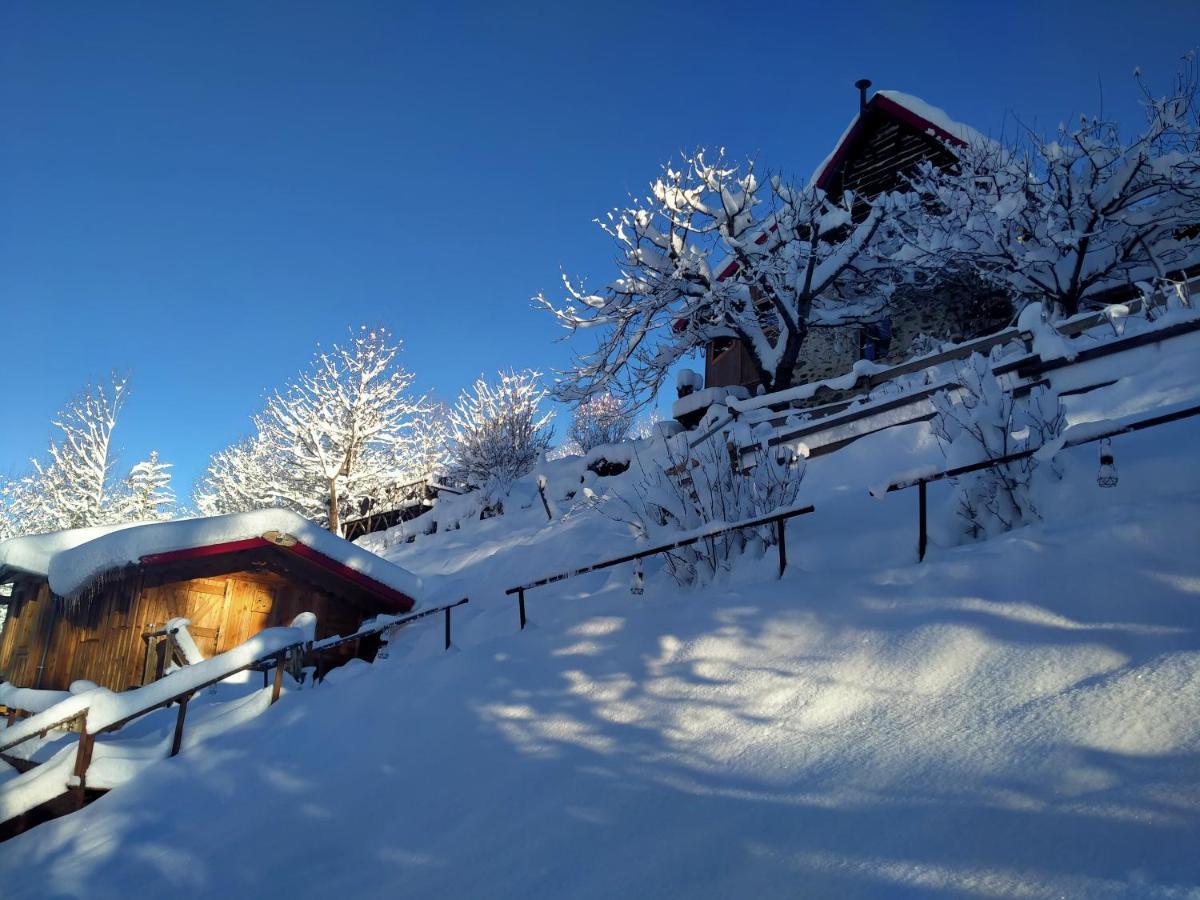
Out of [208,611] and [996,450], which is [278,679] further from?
[996,450]

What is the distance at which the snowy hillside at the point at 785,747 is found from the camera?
286 cm

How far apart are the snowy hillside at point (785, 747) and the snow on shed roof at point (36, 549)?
786 cm

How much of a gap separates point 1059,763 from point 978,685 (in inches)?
28.1

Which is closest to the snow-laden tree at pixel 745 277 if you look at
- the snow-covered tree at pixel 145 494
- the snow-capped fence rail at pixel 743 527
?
the snow-capped fence rail at pixel 743 527

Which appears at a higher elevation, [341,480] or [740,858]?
[341,480]

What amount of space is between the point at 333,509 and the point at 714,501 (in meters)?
22.3

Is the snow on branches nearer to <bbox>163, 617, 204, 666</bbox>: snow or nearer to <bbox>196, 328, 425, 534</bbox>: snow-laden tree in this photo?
<bbox>196, 328, 425, 534</bbox>: snow-laden tree

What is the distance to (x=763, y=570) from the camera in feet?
20.3

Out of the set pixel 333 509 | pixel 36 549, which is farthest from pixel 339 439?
pixel 36 549

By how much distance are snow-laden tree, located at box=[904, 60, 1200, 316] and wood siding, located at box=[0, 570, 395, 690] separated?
13205 mm

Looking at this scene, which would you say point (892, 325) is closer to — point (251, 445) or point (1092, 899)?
point (1092, 899)

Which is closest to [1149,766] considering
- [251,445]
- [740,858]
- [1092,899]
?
[1092,899]

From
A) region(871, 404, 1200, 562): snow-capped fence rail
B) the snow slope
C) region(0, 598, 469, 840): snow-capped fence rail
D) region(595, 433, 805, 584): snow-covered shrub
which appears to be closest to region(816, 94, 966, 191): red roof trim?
region(595, 433, 805, 584): snow-covered shrub

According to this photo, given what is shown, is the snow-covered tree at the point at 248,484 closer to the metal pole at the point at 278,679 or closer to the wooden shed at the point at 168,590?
the wooden shed at the point at 168,590
